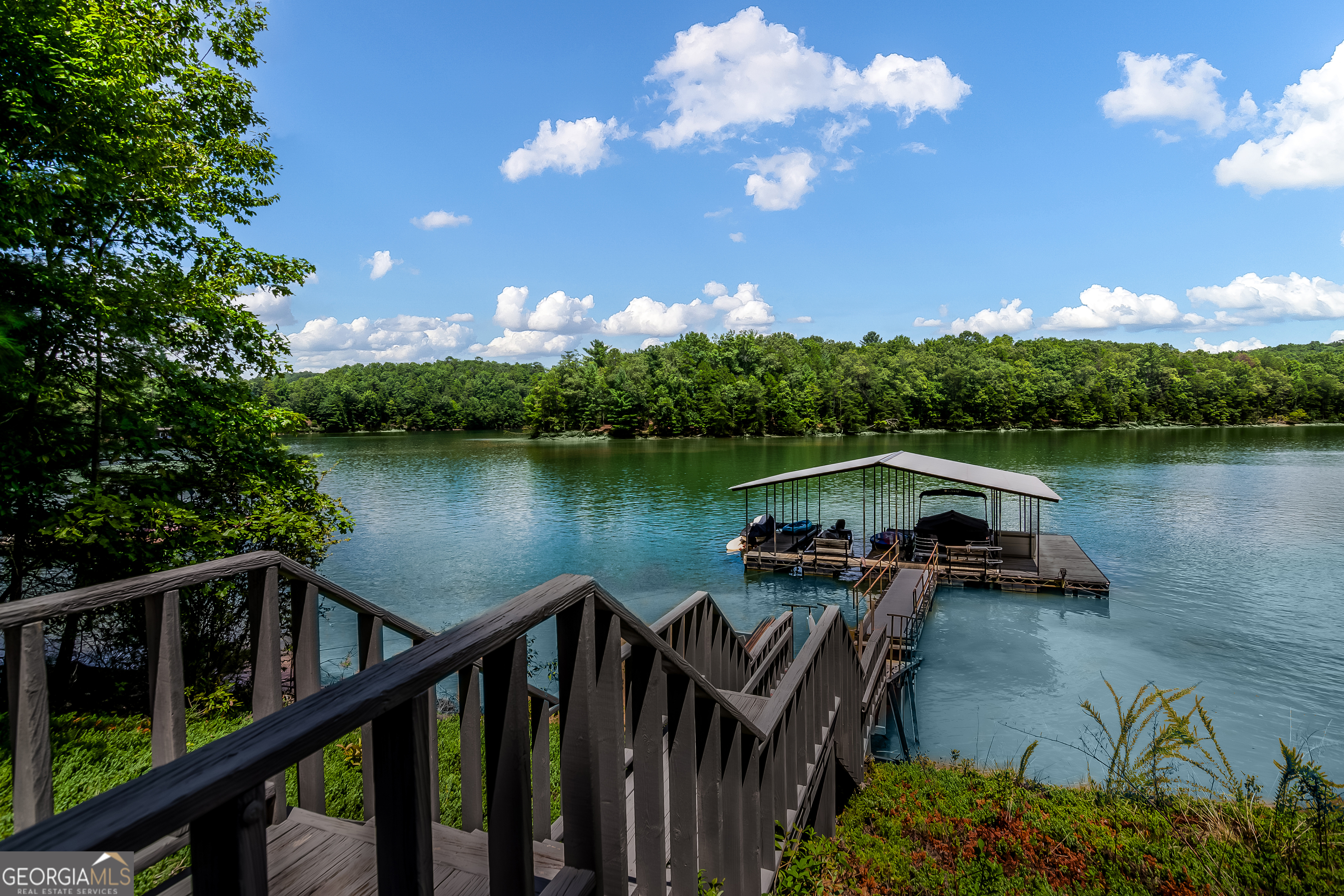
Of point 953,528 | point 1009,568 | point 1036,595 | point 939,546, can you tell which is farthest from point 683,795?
point 953,528

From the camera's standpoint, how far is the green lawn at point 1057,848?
11.9ft

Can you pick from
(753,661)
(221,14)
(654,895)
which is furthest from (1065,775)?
(221,14)

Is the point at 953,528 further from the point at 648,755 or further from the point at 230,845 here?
the point at 230,845

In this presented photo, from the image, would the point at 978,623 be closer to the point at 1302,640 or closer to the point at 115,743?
the point at 1302,640

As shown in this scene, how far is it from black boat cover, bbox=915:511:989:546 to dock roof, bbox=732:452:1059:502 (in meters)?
1.28

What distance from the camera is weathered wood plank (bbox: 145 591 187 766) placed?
2260 millimetres

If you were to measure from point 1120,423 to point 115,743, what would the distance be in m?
104

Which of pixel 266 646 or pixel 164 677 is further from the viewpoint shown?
pixel 266 646

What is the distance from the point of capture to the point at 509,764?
121 centimetres

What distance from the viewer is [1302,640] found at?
44.9 feet

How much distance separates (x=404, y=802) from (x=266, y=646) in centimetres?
184

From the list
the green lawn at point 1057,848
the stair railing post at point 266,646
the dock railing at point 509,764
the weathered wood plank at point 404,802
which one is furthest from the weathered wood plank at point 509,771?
the green lawn at point 1057,848

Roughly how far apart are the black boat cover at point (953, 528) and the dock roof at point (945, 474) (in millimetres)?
1277

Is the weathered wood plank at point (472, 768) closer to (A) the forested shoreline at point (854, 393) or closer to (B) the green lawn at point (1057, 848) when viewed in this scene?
(B) the green lawn at point (1057, 848)
